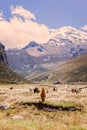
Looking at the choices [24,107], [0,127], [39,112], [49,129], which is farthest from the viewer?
[24,107]

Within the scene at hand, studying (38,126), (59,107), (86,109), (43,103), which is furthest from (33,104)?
(38,126)

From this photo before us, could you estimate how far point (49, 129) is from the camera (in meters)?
14.3

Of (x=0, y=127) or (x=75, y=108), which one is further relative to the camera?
(x=75, y=108)

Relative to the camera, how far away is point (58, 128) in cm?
1444

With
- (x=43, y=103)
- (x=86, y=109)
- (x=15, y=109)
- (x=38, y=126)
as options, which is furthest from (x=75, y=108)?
(x=38, y=126)

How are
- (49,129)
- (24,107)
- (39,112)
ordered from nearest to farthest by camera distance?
(49,129) → (39,112) → (24,107)

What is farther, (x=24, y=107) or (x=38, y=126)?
(x=24, y=107)

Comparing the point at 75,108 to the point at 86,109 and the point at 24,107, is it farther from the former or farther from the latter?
the point at 24,107

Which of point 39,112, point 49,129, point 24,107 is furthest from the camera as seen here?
point 24,107

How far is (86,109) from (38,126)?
64.5 feet

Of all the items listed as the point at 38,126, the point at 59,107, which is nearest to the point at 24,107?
the point at 59,107

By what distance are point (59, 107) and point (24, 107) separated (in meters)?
3.80

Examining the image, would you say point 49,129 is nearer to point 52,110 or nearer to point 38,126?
point 38,126

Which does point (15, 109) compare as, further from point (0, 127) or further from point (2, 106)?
point (0, 127)
